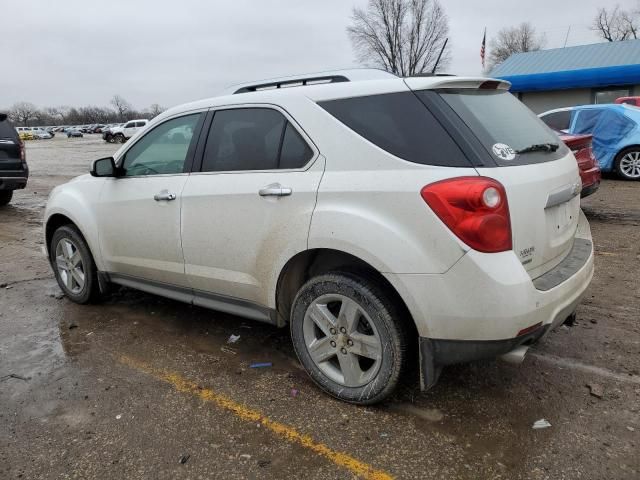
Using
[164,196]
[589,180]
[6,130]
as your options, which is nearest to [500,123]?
[164,196]

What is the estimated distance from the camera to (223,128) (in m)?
3.46

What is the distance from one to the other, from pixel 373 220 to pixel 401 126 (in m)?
0.51

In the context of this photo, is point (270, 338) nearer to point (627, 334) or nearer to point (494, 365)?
point (494, 365)

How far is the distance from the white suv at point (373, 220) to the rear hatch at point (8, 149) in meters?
7.78

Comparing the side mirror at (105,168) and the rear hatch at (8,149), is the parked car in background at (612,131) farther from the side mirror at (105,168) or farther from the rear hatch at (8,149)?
the rear hatch at (8,149)

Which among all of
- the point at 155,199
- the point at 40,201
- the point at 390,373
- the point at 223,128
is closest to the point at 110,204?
the point at 155,199

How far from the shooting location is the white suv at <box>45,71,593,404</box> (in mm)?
2412

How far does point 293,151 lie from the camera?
9.87ft

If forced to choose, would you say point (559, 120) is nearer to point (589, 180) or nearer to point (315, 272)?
point (589, 180)

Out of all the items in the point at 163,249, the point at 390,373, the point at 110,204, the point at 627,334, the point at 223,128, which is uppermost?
the point at 223,128

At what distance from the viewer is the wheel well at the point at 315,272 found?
8.88 feet

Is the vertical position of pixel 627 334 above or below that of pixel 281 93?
below

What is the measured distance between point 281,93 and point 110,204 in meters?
1.80

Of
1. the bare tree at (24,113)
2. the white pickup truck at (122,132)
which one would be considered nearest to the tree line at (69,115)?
the bare tree at (24,113)
